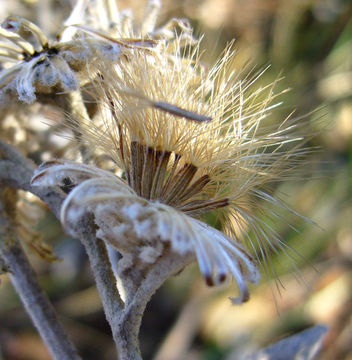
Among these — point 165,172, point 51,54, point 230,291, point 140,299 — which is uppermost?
point 51,54

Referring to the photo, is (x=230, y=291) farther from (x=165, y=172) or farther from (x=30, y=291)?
(x=165, y=172)

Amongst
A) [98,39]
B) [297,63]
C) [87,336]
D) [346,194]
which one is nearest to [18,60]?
[98,39]

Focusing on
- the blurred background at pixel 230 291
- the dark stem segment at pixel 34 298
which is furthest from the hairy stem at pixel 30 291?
the blurred background at pixel 230 291

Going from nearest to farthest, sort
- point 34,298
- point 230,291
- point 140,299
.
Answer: point 140,299, point 34,298, point 230,291

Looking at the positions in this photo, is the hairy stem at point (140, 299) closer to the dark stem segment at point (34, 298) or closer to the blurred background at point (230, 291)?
the dark stem segment at point (34, 298)

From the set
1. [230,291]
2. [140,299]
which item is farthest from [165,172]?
[230,291]

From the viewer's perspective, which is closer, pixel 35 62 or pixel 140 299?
pixel 140 299

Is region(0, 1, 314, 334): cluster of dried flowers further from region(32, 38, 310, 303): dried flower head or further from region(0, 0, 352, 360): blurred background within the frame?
region(0, 0, 352, 360): blurred background

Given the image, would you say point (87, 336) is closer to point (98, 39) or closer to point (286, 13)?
point (98, 39)
